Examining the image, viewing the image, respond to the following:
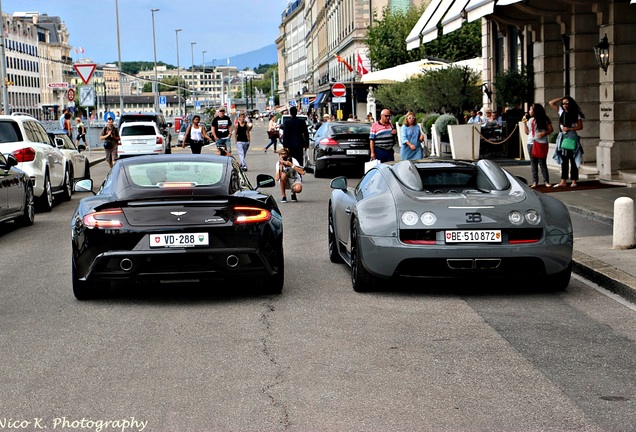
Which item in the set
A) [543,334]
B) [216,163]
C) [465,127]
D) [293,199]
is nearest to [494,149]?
[465,127]

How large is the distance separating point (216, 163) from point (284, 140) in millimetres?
14641

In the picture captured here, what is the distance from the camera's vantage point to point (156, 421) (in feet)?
18.0

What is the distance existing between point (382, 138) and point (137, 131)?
1988 cm

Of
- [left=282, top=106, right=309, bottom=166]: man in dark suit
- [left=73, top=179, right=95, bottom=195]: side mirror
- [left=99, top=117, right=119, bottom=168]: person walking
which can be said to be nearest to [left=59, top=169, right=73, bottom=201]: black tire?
[left=282, top=106, right=309, bottom=166]: man in dark suit

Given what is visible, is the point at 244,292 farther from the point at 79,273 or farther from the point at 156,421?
the point at 156,421

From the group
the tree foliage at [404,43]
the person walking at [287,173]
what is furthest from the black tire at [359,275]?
the tree foliage at [404,43]

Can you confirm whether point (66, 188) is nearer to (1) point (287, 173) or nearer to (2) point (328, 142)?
(1) point (287, 173)

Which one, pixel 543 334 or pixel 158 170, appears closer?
pixel 543 334

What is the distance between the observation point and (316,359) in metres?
6.98

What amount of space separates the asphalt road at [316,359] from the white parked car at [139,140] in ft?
95.7

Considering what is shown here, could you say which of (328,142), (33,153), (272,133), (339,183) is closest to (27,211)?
(33,153)

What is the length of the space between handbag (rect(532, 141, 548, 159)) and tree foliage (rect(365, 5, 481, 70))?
127ft

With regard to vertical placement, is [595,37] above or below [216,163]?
above

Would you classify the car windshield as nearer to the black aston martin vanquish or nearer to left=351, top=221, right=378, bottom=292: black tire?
the black aston martin vanquish
